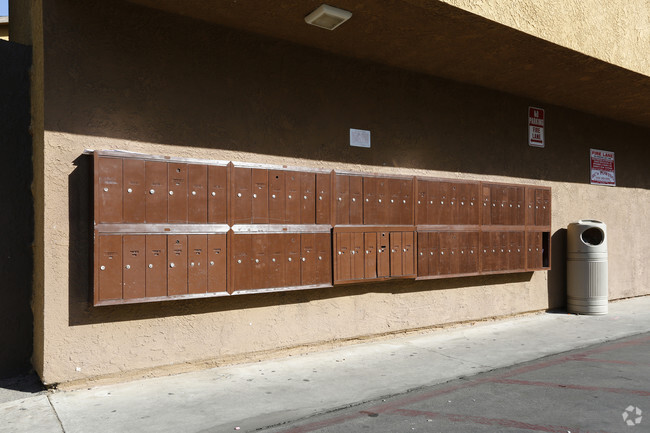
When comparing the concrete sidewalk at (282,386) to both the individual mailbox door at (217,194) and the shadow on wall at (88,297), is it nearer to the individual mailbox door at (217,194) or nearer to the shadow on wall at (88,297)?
the shadow on wall at (88,297)

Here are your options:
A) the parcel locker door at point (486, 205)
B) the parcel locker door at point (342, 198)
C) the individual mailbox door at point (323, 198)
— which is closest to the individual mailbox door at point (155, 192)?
the individual mailbox door at point (323, 198)

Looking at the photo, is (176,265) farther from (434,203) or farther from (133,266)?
(434,203)

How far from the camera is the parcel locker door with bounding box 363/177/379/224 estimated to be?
20.1 feet

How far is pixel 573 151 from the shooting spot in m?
8.87

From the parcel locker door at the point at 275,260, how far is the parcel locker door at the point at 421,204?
6.55ft

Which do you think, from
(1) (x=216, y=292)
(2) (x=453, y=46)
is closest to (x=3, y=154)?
(1) (x=216, y=292)

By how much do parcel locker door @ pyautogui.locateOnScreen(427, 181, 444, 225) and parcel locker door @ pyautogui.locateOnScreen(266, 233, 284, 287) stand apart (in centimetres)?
222

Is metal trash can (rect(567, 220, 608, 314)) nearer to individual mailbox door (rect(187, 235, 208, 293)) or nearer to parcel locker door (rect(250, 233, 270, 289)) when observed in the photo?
parcel locker door (rect(250, 233, 270, 289))

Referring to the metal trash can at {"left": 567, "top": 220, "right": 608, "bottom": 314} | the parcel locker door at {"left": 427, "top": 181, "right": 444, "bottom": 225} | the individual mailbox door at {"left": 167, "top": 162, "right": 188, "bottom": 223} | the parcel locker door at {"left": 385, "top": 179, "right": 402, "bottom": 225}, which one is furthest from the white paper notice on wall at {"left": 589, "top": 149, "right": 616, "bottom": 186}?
the individual mailbox door at {"left": 167, "top": 162, "right": 188, "bottom": 223}

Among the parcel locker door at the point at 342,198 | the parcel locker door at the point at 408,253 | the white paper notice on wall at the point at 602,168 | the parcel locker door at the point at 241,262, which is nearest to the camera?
the parcel locker door at the point at 241,262

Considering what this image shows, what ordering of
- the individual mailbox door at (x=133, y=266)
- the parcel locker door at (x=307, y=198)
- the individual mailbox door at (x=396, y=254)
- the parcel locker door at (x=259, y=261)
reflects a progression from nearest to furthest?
the individual mailbox door at (x=133, y=266) → the parcel locker door at (x=259, y=261) → the parcel locker door at (x=307, y=198) → the individual mailbox door at (x=396, y=254)

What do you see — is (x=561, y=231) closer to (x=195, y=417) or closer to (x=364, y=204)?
(x=364, y=204)

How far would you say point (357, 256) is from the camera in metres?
5.99

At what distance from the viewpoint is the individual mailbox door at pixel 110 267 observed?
443 cm
